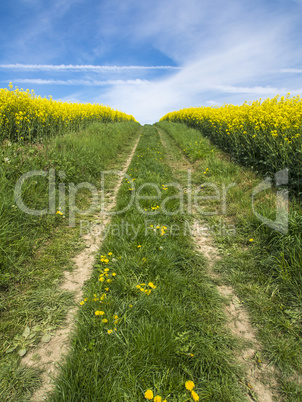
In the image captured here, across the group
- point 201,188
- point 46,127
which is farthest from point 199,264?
point 46,127

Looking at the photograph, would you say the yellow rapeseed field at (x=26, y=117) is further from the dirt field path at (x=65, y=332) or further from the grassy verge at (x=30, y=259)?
the dirt field path at (x=65, y=332)

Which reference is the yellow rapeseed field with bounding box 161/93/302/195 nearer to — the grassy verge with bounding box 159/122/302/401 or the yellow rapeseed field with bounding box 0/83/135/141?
the grassy verge with bounding box 159/122/302/401

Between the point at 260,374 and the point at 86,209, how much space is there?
4.06 metres

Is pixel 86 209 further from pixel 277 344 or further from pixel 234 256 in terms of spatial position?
pixel 277 344

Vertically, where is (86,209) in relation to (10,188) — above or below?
below

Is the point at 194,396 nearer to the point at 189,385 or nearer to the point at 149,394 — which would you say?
the point at 189,385

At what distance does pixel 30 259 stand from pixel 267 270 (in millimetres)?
3232

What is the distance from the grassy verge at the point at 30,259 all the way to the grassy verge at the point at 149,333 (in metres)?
0.39

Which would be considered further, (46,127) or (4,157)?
(46,127)

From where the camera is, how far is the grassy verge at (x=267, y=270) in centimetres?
205

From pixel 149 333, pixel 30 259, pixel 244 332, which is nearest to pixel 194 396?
pixel 149 333

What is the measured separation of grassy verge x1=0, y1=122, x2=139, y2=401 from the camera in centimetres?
206

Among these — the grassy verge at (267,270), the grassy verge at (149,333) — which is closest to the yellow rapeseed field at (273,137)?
the grassy verge at (267,270)

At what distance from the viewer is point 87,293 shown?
2.52 m
